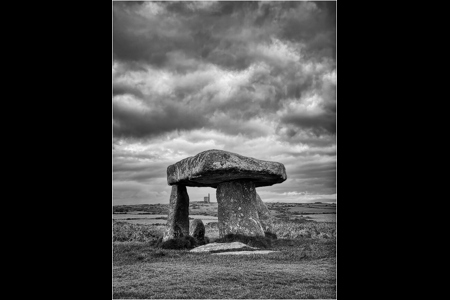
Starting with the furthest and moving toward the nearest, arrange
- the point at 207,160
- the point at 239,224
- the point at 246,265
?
the point at 239,224 < the point at 207,160 < the point at 246,265

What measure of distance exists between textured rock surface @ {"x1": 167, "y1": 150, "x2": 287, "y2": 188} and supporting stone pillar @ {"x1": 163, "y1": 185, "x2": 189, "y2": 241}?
356 millimetres

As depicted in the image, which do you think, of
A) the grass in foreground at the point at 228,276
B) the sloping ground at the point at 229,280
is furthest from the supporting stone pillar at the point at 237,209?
the sloping ground at the point at 229,280

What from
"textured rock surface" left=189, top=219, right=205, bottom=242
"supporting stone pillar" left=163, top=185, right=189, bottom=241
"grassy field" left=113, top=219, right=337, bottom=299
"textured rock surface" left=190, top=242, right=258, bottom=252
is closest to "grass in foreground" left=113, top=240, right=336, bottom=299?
"grassy field" left=113, top=219, right=337, bottom=299

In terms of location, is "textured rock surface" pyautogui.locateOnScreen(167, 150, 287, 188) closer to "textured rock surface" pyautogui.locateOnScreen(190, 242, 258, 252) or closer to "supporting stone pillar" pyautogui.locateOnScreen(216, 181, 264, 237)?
"supporting stone pillar" pyautogui.locateOnScreen(216, 181, 264, 237)

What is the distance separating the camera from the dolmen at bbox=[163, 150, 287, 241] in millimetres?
9125

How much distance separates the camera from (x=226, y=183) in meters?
10.3

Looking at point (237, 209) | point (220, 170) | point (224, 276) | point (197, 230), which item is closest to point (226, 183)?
point (237, 209)
